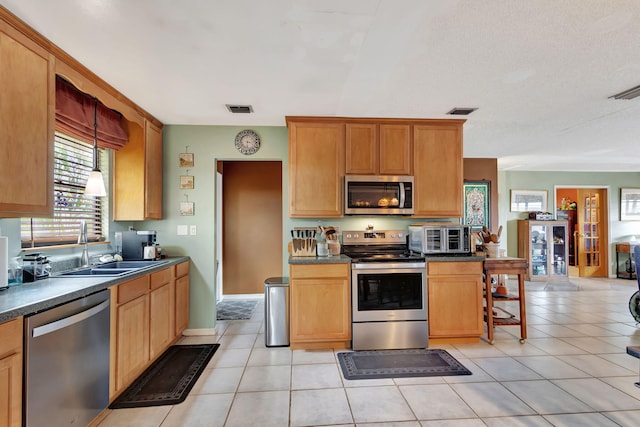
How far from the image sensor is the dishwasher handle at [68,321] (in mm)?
1595

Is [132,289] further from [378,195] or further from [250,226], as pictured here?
[250,226]

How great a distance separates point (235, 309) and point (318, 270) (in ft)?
6.46

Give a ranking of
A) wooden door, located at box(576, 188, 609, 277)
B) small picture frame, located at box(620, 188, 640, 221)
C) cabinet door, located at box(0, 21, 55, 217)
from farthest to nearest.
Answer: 1. wooden door, located at box(576, 188, 609, 277)
2. small picture frame, located at box(620, 188, 640, 221)
3. cabinet door, located at box(0, 21, 55, 217)

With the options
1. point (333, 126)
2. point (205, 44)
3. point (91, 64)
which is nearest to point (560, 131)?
point (333, 126)

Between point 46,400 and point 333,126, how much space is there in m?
3.03

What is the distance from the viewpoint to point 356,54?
7.19ft

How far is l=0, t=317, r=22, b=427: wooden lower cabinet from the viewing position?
139 centimetres

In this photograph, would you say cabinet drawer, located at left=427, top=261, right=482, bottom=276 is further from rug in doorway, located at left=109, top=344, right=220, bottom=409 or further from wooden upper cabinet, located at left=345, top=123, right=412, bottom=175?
rug in doorway, located at left=109, top=344, right=220, bottom=409

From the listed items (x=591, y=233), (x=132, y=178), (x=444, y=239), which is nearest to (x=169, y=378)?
(x=132, y=178)

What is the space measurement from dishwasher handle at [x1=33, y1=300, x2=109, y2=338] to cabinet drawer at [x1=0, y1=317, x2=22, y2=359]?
0.27 feet

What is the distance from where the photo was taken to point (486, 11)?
1.74 meters

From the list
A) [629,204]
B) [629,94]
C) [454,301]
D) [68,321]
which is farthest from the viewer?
[629,204]

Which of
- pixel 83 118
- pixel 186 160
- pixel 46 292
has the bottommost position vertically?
pixel 46 292

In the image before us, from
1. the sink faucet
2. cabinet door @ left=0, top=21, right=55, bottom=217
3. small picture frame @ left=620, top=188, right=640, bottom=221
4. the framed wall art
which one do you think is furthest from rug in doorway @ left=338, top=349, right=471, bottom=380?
small picture frame @ left=620, top=188, right=640, bottom=221
